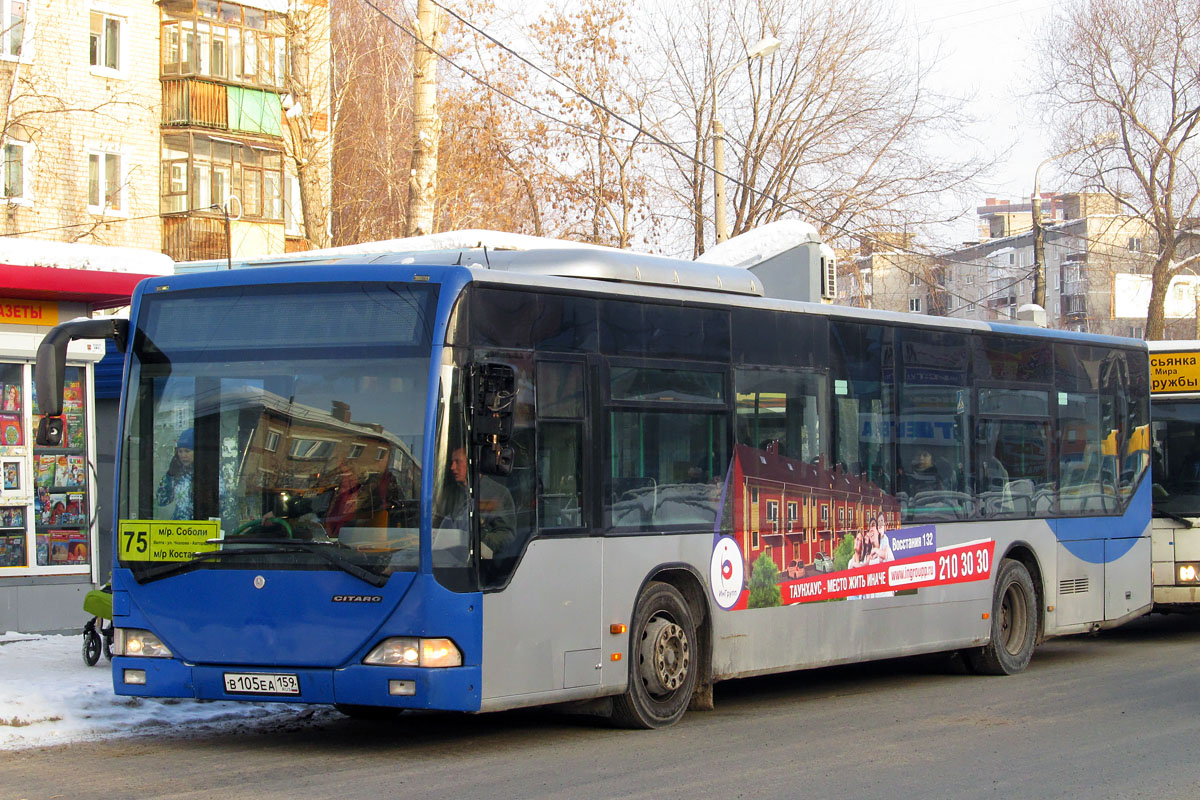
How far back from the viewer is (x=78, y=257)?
15.1 metres

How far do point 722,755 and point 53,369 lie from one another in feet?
14.8

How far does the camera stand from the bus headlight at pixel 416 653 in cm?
868

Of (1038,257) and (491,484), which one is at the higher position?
(1038,257)

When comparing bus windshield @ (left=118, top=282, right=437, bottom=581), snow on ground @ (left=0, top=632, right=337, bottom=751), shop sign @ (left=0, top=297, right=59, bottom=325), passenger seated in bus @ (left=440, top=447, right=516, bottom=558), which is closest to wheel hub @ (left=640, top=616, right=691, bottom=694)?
passenger seated in bus @ (left=440, top=447, right=516, bottom=558)

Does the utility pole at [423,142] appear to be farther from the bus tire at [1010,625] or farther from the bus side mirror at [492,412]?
the bus side mirror at [492,412]

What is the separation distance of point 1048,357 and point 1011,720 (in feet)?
16.9

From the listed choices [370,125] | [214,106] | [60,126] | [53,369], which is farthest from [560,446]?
[370,125]

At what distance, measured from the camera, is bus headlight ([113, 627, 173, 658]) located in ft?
30.4

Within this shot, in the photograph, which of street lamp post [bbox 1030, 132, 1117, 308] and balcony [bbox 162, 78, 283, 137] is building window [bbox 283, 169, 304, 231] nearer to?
balcony [bbox 162, 78, 283, 137]

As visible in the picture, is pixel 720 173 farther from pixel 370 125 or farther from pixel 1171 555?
pixel 370 125

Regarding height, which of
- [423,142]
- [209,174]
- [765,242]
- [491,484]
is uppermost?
[209,174]

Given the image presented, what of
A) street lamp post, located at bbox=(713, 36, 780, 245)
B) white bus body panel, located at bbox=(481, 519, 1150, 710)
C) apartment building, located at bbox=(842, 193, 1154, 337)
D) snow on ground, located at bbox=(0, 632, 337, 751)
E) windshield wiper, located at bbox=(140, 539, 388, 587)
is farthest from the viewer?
apartment building, located at bbox=(842, 193, 1154, 337)

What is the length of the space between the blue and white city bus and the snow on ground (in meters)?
0.75

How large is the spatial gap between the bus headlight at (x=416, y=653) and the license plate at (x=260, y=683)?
0.49 metres
